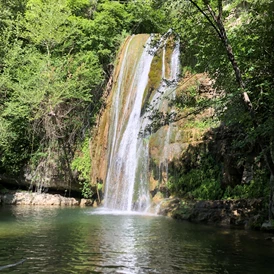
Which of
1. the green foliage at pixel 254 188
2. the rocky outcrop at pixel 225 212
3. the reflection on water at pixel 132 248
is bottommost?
the reflection on water at pixel 132 248

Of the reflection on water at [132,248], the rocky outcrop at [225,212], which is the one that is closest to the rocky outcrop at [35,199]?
the reflection on water at [132,248]

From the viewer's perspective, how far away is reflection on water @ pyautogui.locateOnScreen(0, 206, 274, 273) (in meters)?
6.25

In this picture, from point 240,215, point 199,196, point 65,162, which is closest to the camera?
point 240,215

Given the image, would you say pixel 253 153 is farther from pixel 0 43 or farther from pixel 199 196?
pixel 0 43

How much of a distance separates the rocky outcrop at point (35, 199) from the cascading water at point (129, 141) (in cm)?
274

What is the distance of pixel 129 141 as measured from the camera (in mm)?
16781

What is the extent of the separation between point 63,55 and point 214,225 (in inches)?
612

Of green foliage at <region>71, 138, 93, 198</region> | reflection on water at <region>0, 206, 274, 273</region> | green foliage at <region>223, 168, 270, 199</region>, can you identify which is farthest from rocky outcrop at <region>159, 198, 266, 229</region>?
green foliage at <region>71, 138, 93, 198</region>

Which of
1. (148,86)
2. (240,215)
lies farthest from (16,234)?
(148,86)

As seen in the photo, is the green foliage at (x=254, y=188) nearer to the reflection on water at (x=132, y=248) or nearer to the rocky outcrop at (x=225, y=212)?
the rocky outcrop at (x=225, y=212)

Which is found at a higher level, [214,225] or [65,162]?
[65,162]

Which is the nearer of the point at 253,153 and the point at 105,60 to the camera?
the point at 253,153

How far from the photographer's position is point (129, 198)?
1546cm

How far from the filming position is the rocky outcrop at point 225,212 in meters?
10.4
